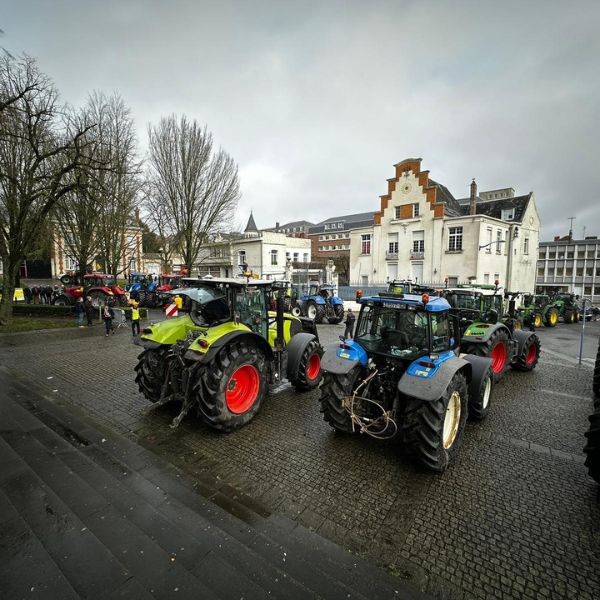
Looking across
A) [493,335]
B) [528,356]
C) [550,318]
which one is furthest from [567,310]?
[493,335]

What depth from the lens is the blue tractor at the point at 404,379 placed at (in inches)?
144

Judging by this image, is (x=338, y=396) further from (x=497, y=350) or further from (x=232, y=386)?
(x=497, y=350)

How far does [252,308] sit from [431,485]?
3.78m

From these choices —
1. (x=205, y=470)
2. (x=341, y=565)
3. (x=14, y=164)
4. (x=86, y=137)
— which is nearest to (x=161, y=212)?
(x=86, y=137)

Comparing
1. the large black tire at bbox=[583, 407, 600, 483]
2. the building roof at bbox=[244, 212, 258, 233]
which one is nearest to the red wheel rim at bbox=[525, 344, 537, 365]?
the large black tire at bbox=[583, 407, 600, 483]

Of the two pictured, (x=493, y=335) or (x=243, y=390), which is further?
(x=493, y=335)

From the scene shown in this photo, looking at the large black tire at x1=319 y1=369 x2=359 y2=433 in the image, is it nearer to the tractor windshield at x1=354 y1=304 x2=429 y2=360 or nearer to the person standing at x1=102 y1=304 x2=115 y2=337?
the tractor windshield at x1=354 y1=304 x2=429 y2=360

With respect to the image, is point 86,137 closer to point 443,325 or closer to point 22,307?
point 22,307

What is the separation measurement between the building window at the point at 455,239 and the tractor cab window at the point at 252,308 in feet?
85.8

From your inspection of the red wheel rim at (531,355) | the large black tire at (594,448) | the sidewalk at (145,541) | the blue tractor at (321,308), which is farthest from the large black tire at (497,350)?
the blue tractor at (321,308)

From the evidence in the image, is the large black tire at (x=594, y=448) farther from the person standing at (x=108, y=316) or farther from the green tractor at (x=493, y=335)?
the person standing at (x=108, y=316)

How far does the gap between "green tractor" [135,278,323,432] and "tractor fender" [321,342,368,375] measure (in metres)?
1.24

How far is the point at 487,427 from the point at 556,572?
274 centimetres

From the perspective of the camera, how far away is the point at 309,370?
21.7 ft
